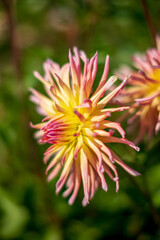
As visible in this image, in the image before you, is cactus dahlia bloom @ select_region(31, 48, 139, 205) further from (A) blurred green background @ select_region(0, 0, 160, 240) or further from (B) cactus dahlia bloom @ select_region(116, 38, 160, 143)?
(A) blurred green background @ select_region(0, 0, 160, 240)

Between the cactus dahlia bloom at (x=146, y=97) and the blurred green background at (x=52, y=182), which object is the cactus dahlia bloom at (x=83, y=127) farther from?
the blurred green background at (x=52, y=182)

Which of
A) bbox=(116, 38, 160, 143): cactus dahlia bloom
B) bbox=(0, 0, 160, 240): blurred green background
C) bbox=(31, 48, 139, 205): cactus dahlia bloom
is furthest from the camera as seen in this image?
bbox=(0, 0, 160, 240): blurred green background

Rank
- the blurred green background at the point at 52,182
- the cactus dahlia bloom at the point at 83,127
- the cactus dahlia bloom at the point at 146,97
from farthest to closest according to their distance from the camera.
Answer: the blurred green background at the point at 52,182, the cactus dahlia bloom at the point at 146,97, the cactus dahlia bloom at the point at 83,127

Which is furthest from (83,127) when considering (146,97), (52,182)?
(52,182)

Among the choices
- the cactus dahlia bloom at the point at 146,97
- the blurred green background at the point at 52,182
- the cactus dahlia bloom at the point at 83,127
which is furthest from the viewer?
the blurred green background at the point at 52,182

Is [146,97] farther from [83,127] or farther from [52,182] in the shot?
[52,182]

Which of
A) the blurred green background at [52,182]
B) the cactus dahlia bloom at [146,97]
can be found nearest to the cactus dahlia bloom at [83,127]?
the cactus dahlia bloom at [146,97]

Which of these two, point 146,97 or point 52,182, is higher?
point 146,97

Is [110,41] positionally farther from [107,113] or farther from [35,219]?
[107,113]

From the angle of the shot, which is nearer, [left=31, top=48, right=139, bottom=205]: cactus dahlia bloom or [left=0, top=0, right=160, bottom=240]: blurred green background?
[left=31, top=48, right=139, bottom=205]: cactus dahlia bloom

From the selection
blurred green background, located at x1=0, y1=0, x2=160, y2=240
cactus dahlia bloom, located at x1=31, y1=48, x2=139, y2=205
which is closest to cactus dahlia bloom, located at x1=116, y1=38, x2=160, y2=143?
cactus dahlia bloom, located at x1=31, y1=48, x2=139, y2=205

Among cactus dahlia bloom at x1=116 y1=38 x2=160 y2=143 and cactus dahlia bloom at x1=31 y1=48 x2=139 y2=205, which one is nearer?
cactus dahlia bloom at x1=31 y1=48 x2=139 y2=205

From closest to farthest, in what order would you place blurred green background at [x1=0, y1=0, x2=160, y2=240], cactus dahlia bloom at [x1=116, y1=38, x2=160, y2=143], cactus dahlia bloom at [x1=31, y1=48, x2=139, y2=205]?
cactus dahlia bloom at [x1=31, y1=48, x2=139, y2=205], cactus dahlia bloom at [x1=116, y1=38, x2=160, y2=143], blurred green background at [x1=0, y1=0, x2=160, y2=240]
